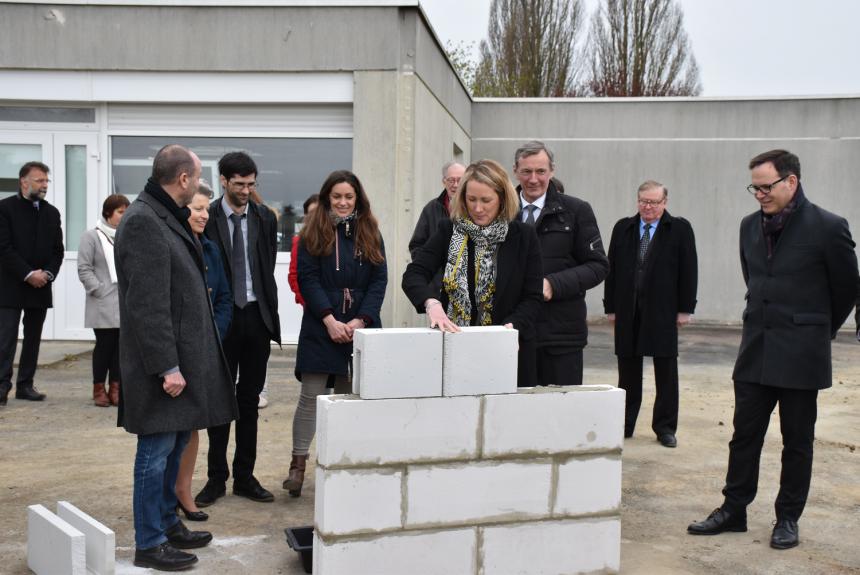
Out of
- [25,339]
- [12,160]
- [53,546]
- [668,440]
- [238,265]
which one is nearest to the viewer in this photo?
[53,546]

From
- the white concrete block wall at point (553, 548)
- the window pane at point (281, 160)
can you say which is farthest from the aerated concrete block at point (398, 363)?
the window pane at point (281, 160)

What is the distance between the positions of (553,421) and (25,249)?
576 cm

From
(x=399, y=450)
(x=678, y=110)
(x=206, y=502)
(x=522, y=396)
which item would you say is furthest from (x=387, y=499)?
(x=678, y=110)

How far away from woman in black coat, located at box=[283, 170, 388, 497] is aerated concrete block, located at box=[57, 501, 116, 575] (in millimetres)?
1412

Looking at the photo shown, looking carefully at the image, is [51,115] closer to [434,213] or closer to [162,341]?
[434,213]

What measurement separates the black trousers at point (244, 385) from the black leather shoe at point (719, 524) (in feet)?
8.20

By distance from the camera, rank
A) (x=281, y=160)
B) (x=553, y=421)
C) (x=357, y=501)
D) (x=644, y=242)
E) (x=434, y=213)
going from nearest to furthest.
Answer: (x=357, y=501), (x=553, y=421), (x=434, y=213), (x=644, y=242), (x=281, y=160)

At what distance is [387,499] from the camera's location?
13.1 feet

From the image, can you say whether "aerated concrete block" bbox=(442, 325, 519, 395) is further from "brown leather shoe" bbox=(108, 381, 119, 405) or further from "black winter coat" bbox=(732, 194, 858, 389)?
"brown leather shoe" bbox=(108, 381, 119, 405)

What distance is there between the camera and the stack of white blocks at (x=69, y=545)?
397 cm

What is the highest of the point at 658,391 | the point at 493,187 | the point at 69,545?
the point at 493,187

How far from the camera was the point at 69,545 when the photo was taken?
395 centimetres

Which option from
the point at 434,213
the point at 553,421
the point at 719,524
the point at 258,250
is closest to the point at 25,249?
the point at 258,250

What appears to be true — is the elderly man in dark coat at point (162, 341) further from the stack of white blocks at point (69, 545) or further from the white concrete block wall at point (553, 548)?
the white concrete block wall at point (553, 548)
